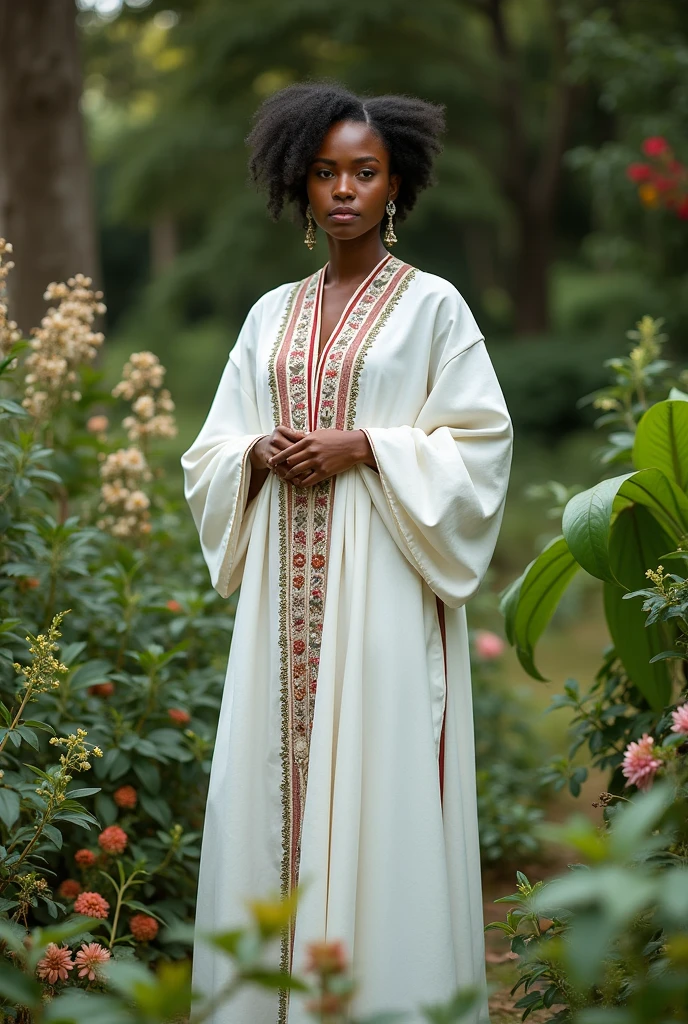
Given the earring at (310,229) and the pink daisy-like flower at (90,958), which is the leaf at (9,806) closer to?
the pink daisy-like flower at (90,958)

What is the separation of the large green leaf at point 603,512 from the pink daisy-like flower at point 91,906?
1.21 metres

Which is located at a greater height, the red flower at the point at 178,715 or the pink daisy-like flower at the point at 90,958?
the red flower at the point at 178,715

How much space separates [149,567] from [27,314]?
166cm

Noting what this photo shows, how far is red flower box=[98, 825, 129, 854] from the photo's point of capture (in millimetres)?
2439

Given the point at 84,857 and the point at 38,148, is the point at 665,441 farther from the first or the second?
the point at 38,148

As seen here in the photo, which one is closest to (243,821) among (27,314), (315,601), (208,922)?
(208,922)

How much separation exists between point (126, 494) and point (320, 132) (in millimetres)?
1216

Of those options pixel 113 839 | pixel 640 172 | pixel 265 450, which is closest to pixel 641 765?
pixel 265 450

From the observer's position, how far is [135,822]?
2836mm

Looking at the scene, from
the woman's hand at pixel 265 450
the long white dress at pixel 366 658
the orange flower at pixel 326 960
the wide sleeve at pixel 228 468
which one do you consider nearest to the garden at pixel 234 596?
the orange flower at pixel 326 960

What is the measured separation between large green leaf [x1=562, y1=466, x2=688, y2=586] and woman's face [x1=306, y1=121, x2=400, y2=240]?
2.52 ft

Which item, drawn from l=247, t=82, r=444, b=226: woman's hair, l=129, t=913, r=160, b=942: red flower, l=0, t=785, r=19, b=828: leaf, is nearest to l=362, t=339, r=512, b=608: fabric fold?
l=247, t=82, r=444, b=226: woman's hair

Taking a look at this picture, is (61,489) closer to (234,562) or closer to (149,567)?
(149,567)

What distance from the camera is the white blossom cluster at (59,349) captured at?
2.94 metres
